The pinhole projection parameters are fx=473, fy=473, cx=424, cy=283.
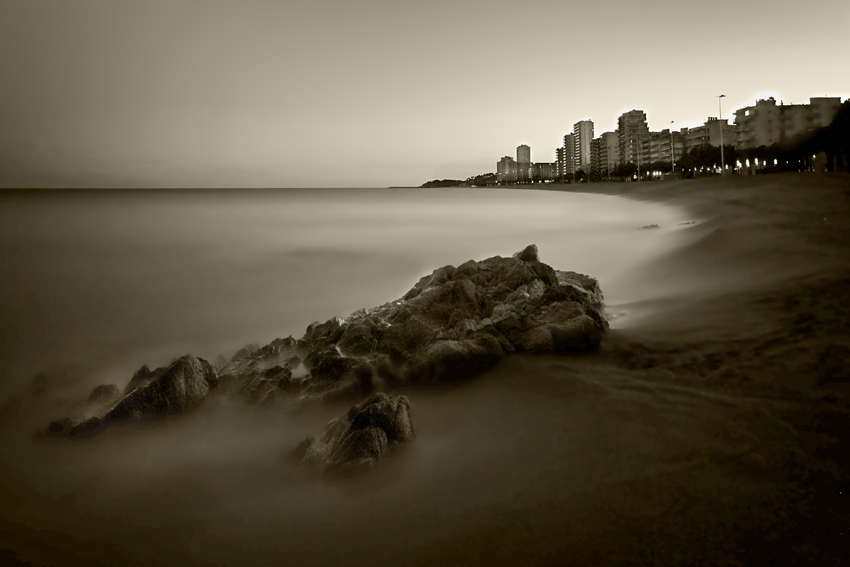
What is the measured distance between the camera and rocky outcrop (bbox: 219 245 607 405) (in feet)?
19.5

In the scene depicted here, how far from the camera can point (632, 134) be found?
6545 inches

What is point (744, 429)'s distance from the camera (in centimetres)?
433

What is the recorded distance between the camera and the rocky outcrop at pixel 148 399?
535 cm

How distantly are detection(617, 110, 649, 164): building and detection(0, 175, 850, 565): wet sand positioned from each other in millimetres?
176444

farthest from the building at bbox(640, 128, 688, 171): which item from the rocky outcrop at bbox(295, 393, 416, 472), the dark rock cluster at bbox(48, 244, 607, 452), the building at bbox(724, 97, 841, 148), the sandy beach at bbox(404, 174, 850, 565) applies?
the rocky outcrop at bbox(295, 393, 416, 472)

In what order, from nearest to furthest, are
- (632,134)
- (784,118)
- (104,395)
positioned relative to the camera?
(104,395), (784,118), (632,134)

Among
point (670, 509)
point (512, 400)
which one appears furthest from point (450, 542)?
point (512, 400)

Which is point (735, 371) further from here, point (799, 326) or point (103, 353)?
point (103, 353)

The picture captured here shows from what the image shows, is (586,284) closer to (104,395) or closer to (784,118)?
(104,395)

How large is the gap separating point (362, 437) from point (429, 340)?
2.40 metres

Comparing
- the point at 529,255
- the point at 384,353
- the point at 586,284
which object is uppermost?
the point at 529,255

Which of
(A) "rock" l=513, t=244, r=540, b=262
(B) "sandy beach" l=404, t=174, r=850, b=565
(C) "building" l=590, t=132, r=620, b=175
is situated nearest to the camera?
(B) "sandy beach" l=404, t=174, r=850, b=565

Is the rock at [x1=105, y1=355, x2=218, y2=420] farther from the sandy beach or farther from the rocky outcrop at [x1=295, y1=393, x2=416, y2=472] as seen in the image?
the sandy beach

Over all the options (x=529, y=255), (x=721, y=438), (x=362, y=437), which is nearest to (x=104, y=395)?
(x=362, y=437)
